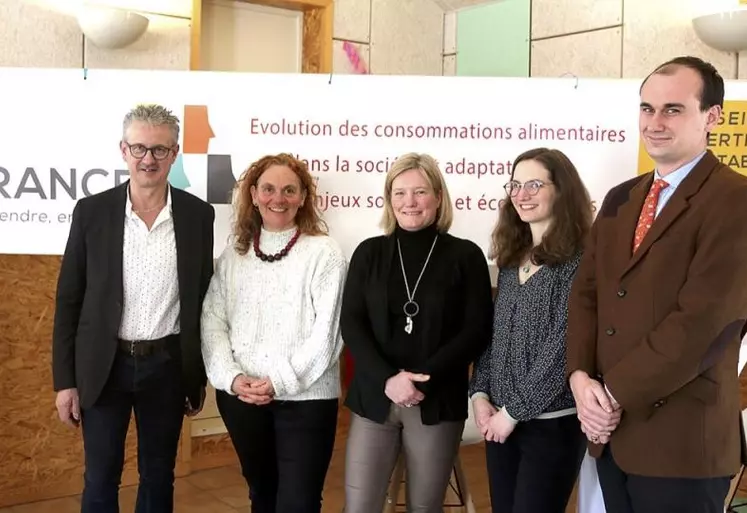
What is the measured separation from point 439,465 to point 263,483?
0.52m

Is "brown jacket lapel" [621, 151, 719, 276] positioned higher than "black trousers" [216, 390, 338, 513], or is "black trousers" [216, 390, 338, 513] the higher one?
"brown jacket lapel" [621, 151, 719, 276]

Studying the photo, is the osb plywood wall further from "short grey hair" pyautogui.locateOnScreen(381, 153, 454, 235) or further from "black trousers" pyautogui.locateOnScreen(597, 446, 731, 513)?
"black trousers" pyautogui.locateOnScreen(597, 446, 731, 513)

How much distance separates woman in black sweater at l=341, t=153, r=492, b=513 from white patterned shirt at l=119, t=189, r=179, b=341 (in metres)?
0.50

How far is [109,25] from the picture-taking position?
Result: 10.7 ft

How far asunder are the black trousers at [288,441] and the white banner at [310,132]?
2.23ft

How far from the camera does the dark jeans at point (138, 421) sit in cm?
222

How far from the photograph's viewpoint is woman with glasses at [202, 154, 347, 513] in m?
2.22

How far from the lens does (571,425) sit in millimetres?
1965

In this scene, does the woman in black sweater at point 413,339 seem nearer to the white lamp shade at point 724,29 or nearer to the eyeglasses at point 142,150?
the eyeglasses at point 142,150

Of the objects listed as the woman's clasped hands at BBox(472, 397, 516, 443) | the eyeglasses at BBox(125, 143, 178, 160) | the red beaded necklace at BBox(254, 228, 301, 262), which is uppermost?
the eyeglasses at BBox(125, 143, 178, 160)

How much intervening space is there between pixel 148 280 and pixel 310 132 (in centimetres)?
78

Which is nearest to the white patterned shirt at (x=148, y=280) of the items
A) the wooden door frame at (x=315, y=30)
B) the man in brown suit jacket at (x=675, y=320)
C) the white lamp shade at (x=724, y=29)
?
the man in brown suit jacket at (x=675, y=320)

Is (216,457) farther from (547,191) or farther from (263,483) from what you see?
(547,191)

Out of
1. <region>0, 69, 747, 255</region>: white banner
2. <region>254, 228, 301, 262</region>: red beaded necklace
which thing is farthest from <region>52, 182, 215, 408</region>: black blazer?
<region>0, 69, 747, 255</region>: white banner
